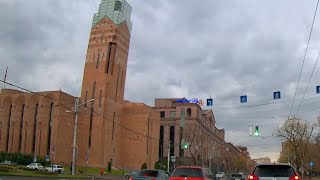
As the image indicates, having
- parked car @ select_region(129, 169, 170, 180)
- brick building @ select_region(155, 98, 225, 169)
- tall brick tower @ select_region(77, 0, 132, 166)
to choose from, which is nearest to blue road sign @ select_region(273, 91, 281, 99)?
parked car @ select_region(129, 169, 170, 180)

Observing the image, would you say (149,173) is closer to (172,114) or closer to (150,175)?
(150,175)

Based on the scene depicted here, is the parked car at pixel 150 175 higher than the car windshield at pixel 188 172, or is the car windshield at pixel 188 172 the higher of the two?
the car windshield at pixel 188 172

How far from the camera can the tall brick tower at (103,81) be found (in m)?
99.0

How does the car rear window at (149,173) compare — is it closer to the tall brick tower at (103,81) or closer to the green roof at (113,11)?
the tall brick tower at (103,81)

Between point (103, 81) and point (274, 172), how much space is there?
87349 mm

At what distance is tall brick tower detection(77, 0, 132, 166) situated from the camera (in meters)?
99.0

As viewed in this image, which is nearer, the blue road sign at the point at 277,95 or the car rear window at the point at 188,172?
the car rear window at the point at 188,172

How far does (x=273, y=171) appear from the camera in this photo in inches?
590

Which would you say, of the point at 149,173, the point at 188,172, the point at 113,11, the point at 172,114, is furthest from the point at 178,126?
the point at 188,172

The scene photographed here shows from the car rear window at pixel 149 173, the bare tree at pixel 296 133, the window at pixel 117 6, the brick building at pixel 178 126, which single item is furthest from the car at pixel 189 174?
the brick building at pixel 178 126

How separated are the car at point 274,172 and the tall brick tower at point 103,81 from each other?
276 feet

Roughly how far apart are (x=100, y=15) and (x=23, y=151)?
3674 centimetres

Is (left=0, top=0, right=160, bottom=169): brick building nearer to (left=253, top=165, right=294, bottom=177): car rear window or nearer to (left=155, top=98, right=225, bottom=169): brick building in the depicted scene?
(left=155, top=98, right=225, bottom=169): brick building

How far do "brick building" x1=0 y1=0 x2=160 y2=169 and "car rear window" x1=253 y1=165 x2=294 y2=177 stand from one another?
80.7 meters
